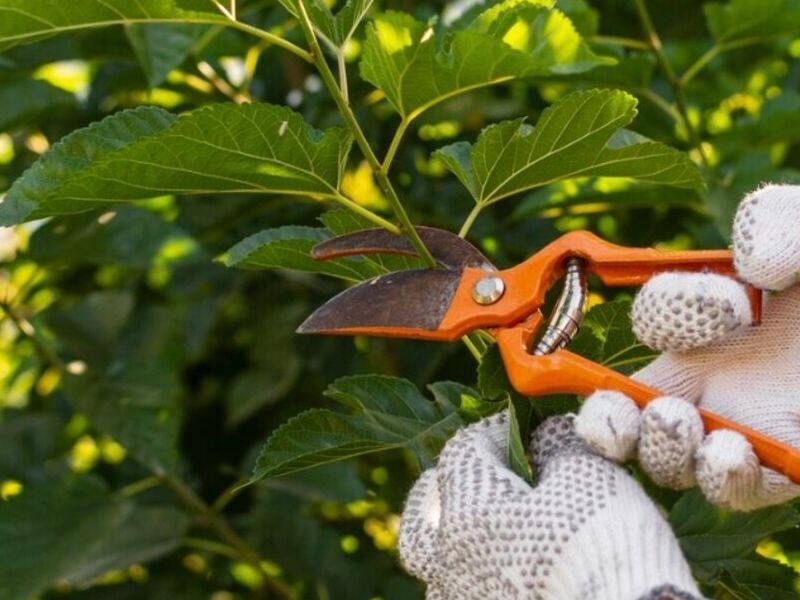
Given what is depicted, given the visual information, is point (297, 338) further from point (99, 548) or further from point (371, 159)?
point (371, 159)

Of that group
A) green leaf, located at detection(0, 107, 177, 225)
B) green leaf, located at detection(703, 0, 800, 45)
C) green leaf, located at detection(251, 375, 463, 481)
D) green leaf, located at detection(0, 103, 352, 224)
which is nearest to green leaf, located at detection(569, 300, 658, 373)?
green leaf, located at detection(251, 375, 463, 481)

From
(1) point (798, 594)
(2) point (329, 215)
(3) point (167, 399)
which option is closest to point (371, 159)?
(2) point (329, 215)

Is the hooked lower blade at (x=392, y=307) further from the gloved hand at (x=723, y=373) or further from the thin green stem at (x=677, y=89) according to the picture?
the thin green stem at (x=677, y=89)

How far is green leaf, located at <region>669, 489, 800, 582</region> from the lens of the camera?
4.01ft

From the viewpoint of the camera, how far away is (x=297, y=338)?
2074 millimetres

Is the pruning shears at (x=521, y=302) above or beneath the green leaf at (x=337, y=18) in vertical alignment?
beneath

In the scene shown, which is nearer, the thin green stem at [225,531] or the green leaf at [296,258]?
the green leaf at [296,258]

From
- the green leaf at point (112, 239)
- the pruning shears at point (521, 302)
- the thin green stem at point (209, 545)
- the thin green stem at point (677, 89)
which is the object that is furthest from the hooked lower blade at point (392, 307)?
the thin green stem at point (209, 545)

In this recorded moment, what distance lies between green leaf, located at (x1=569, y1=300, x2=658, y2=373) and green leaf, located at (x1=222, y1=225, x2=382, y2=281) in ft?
0.53

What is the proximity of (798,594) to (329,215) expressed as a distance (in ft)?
1.52

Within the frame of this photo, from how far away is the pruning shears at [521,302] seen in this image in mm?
963

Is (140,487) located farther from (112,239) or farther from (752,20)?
(752,20)

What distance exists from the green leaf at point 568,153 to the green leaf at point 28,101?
87cm

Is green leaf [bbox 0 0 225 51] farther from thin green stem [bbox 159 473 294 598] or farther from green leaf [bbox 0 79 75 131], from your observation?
thin green stem [bbox 159 473 294 598]
